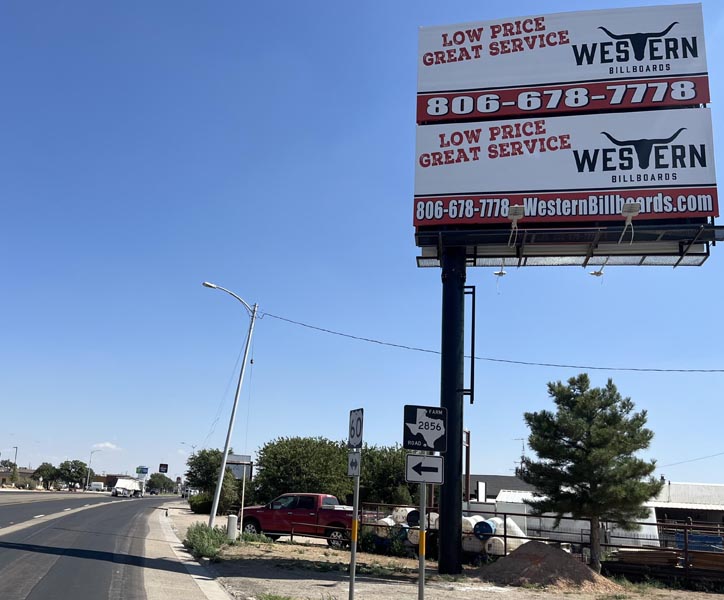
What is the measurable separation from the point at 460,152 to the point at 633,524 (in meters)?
11.3

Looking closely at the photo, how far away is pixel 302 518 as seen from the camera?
968 inches

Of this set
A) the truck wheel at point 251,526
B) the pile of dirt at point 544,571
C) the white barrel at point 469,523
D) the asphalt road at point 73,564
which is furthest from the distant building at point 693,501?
the asphalt road at point 73,564

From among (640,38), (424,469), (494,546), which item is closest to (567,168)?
(640,38)

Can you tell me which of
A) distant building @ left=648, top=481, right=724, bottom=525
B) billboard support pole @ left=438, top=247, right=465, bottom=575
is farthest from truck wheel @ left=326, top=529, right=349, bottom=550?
distant building @ left=648, top=481, right=724, bottom=525

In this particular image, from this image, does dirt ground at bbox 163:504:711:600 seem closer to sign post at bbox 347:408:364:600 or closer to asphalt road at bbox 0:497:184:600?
asphalt road at bbox 0:497:184:600

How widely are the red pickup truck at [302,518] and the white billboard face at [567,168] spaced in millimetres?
11552

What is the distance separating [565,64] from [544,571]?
1433 centimetres

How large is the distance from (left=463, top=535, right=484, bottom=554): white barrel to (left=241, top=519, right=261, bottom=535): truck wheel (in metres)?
9.29

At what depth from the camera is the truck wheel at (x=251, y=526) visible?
987 inches

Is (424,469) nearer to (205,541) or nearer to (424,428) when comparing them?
(424,428)

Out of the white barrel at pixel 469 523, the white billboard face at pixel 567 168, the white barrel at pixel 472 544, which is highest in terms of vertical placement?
the white billboard face at pixel 567 168

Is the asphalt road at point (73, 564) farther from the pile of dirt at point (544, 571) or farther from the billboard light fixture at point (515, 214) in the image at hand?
the billboard light fixture at point (515, 214)

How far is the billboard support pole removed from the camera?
17.2 meters

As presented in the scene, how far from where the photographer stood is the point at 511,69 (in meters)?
20.3
